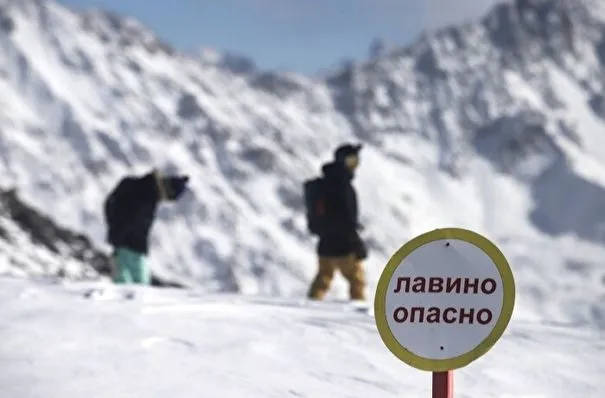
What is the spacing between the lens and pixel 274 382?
208 inches

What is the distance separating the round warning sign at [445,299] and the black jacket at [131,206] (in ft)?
21.6

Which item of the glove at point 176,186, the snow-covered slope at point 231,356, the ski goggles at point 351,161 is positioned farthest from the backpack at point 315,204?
the snow-covered slope at point 231,356

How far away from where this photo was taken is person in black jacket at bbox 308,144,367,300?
999 centimetres

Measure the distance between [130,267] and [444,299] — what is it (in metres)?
7.01

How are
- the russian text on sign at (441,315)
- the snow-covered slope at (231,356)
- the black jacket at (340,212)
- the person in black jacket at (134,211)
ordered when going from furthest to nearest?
the person in black jacket at (134,211)
the black jacket at (340,212)
the snow-covered slope at (231,356)
the russian text on sign at (441,315)

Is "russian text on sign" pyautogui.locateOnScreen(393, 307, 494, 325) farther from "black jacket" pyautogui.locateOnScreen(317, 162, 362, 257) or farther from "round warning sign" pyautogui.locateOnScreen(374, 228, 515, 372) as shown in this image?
"black jacket" pyautogui.locateOnScreen(317, 162, 362, 257)

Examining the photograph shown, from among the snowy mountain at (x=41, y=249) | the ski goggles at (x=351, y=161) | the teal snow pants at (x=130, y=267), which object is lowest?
the teal snow pants at (x=130, y=267)

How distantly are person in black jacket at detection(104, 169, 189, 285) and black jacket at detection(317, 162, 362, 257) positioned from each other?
1651 mm

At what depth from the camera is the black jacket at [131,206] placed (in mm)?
10195

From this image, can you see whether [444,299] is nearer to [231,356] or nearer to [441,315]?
[441,315]

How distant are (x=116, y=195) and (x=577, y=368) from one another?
5735 millimetres

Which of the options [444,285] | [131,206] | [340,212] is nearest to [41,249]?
[131,206]

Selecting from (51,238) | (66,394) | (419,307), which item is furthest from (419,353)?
(51,238)

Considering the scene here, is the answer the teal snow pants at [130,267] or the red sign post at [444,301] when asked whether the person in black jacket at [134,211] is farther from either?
the red sign post at [444,301]
